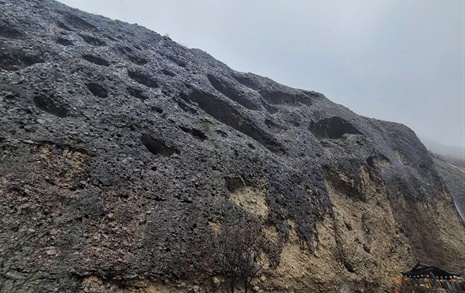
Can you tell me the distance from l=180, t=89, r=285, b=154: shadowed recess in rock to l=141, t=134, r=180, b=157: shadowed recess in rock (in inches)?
197

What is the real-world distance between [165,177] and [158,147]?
1743 mm

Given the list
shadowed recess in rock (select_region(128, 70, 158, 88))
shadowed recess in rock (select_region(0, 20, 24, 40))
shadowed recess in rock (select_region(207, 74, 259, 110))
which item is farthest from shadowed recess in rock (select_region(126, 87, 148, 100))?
shadowed recess in rock (select_region(207, 74, 259, 110))

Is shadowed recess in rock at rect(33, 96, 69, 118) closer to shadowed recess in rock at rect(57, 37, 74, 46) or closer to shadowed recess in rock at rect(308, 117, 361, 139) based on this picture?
shadowed recess in rock at rect(57, 37, 74, 46)

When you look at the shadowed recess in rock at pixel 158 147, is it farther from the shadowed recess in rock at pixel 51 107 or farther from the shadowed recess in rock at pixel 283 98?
the shadowed recess in rock at pixel 283 98

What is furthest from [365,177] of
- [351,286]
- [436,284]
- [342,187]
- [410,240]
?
[351,286]

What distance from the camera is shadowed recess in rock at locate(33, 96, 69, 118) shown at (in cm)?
1031

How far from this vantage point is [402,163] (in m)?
23.0

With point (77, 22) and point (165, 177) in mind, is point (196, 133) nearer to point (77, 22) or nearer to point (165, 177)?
point (165, 177)

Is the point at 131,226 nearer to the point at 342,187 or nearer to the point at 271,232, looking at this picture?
the point at 271,232

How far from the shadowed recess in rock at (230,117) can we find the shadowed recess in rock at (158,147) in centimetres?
500

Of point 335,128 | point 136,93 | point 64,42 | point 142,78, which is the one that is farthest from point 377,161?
point 64,42

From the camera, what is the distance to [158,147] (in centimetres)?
1173

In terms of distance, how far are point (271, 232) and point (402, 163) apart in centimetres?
1583

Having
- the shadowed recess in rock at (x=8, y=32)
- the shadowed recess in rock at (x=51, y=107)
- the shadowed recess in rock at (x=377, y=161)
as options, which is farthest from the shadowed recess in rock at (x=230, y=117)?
the shadowed recess in rock at (x=8, y=32)
